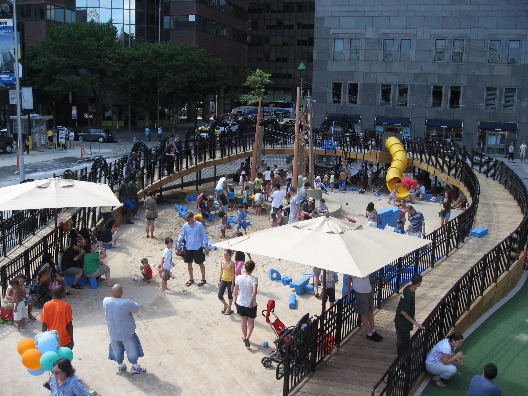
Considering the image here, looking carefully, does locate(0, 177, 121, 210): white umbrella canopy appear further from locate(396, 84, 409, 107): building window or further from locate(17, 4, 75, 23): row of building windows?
locate(17, 4, 75, 23): row of building windows

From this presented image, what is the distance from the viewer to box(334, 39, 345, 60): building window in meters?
44.8

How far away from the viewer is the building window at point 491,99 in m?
42.4

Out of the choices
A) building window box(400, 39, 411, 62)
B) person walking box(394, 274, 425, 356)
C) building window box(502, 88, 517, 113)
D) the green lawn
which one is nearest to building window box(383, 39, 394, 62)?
building window box(400, 39, 411, 62)

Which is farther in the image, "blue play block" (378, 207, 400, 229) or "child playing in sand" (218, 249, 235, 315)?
"blue play block" (378, 207, 400, 229)

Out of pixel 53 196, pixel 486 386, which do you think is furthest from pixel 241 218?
pixel 486 386

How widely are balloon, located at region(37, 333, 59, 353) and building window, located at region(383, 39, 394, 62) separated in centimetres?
4041

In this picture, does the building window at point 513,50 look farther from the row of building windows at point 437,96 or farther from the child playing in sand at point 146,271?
the child playing in sand at point 146,271

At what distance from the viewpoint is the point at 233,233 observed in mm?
19453

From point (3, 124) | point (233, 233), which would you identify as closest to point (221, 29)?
point (3, 124)

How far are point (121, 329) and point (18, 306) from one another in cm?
286

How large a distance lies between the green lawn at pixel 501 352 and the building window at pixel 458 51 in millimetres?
33794

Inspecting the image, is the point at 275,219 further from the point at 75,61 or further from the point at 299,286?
the point at 75,61

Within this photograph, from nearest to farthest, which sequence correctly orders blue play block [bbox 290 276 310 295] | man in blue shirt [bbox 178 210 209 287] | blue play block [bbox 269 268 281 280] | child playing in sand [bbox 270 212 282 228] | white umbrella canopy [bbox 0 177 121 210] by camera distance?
1. white umbrella canopy [bbox 0 177 121 210]
2. blue play block [bbox 290 276 310 295]
3. man in blue shirt [bbox 178 210 209 287]
4. blue play block [bbox 269 268 281 280]
5. child playing in sand [bbox 270 212 282 228]

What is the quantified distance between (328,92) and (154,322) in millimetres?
36987
